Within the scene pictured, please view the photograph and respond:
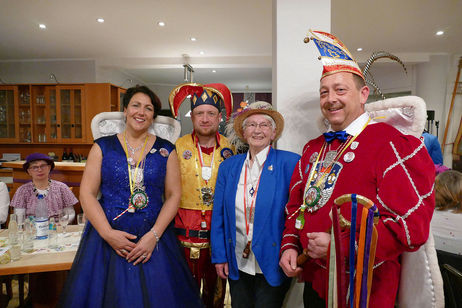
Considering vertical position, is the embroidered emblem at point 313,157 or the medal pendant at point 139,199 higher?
Answer: the embroidered emblem at point 313,157

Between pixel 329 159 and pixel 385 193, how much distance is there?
0.96 feet

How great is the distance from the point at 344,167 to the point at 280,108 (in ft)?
3.03

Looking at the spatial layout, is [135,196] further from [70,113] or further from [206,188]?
[70,113]

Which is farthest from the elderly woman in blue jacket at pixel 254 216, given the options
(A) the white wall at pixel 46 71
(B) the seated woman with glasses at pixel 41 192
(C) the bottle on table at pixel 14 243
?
(A) the white wall at pixel 46 71

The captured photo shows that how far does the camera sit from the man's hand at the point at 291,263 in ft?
4.41

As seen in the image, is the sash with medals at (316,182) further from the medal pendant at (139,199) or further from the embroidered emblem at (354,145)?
the medal pendant at (139,199)

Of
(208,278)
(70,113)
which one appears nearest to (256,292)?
(208,278)

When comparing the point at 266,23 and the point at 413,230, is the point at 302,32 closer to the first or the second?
the point at 413,230

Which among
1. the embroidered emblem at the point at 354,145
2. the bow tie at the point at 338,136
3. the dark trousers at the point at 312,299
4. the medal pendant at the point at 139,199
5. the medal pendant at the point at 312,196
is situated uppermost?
the bow tie at the point at 338,136

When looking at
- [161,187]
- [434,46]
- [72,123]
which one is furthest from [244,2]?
[72,123]

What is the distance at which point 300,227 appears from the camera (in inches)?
52.4

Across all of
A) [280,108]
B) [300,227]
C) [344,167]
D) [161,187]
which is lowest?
[300,227]

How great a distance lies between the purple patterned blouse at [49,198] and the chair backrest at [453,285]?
2929 millimetres

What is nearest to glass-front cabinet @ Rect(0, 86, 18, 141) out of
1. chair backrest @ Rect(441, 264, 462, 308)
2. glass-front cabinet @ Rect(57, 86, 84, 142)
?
glass-front cabinet @ Rect(57, 86, 84, 142)
